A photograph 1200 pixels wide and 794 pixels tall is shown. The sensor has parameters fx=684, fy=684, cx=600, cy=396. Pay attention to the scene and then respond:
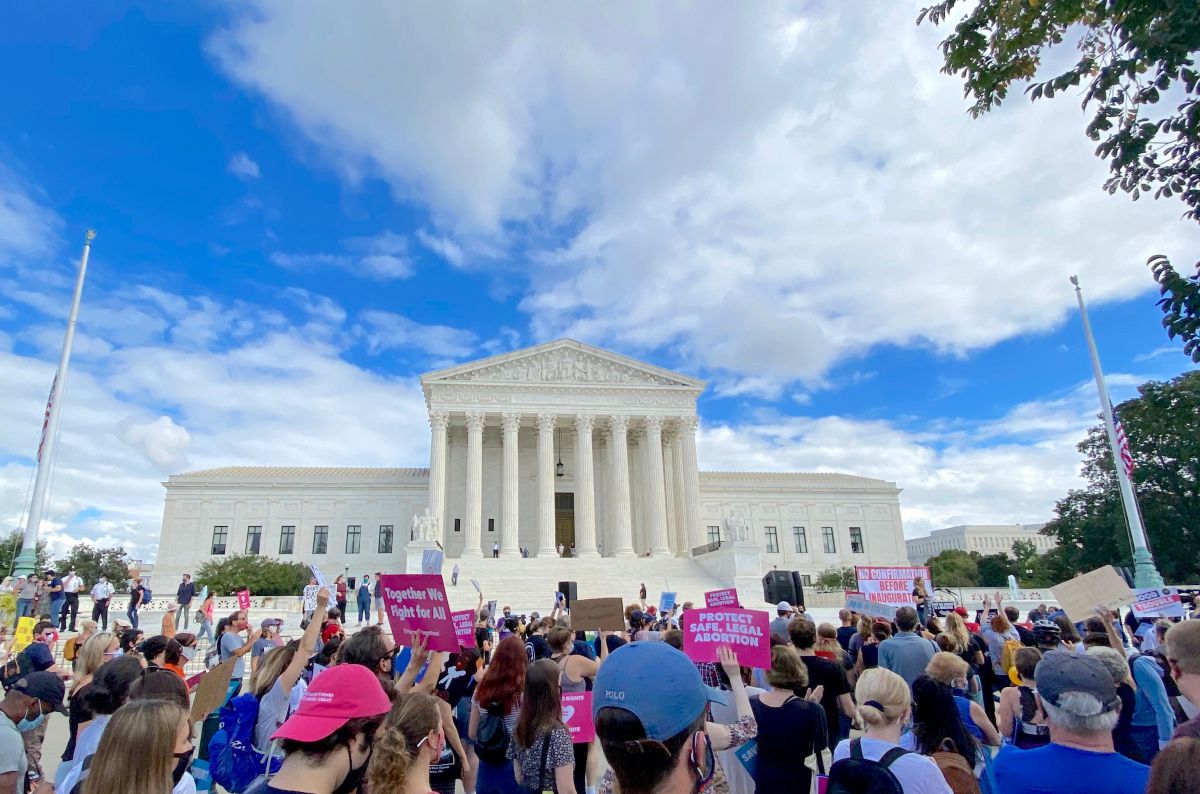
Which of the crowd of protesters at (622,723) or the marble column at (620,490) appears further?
the marble column at (620,490)

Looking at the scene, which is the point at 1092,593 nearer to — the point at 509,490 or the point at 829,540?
the point at 509,490

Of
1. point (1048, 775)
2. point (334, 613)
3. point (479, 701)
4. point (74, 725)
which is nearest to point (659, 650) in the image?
point (1048, 775)

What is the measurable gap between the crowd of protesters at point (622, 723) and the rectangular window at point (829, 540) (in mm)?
54708

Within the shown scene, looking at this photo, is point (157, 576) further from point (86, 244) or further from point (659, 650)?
point (659, 650)

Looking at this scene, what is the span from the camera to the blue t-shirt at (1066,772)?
2756 mm

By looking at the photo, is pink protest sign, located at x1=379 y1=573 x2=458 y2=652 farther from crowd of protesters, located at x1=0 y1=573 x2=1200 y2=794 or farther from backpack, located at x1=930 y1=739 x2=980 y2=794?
backpack, located at x1=930 y1=739 x2=980 y2=794

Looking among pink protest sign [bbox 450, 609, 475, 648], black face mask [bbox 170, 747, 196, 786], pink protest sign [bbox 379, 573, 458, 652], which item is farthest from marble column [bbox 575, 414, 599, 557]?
black face mask [bbox 170, 747, 196, 786]

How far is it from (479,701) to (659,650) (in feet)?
8.96

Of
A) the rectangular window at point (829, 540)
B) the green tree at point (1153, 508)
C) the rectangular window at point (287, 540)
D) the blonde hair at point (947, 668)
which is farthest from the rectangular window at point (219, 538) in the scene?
the green tree at point (1153, 508)

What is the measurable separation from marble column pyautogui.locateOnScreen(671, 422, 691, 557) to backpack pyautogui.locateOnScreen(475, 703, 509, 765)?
42.1 m

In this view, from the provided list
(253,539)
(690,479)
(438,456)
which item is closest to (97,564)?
(253,539)

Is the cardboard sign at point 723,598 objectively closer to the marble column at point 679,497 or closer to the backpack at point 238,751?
the backpack at point 238,751

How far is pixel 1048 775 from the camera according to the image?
286 cm

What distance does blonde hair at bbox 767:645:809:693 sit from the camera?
446cm
